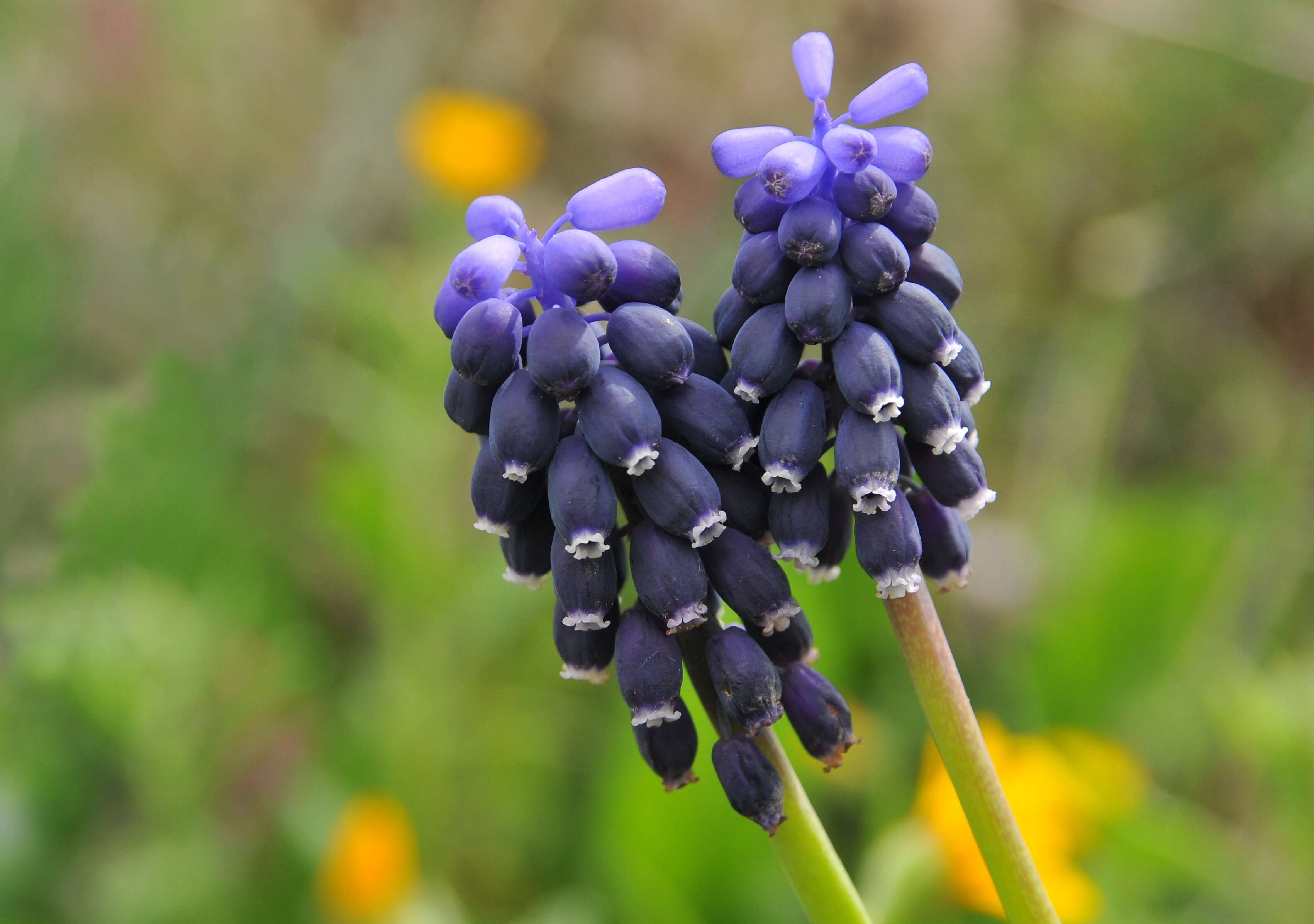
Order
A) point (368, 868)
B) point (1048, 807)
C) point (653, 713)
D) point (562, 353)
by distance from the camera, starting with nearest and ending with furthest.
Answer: point (562, 353) < point (653, 713) < point (1048, 807) < point (368, 868)

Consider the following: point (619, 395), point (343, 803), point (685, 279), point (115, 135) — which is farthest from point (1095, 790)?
point (115, 135)

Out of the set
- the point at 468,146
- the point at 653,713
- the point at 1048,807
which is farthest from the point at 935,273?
the point at 468,146

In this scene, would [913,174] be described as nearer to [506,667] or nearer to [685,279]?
[506,667]

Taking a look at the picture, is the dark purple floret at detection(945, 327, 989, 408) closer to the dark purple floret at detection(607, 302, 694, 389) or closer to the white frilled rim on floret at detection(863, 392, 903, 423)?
the white frilled rim on floret at detection(863, 392, 903, 423)

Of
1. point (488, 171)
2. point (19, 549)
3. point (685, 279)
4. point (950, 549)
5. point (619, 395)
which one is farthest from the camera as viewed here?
point (685, 279)

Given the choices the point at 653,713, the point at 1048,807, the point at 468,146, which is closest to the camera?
the point at 653,713

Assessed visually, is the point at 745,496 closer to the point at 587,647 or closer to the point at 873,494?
the point at 873,494
